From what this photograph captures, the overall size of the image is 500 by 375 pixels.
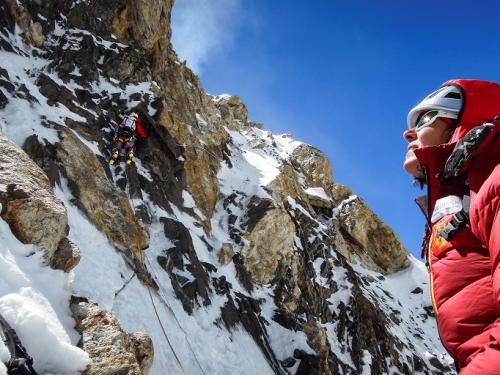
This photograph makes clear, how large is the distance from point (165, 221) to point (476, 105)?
15925mm

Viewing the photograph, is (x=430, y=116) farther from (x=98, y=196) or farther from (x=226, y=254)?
(x=226, y=254)

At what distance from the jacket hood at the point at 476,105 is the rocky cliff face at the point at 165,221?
428 cm

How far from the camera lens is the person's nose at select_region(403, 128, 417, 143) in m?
3.08

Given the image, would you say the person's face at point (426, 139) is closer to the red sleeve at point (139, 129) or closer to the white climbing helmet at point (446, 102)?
the white climbing helmet at point (446, 102)

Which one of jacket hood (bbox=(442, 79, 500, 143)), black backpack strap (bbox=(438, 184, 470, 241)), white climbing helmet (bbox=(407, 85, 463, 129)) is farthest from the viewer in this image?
white climbing helmet (bbox=(407, 85, 463, 129))

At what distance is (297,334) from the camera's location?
63.8 feet

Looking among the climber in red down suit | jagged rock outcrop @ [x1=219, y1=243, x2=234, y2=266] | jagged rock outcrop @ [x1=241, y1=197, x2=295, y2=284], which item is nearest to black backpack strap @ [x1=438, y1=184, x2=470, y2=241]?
the climber in red down suit

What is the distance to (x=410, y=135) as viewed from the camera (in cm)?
310

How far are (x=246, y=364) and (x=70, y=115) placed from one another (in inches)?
523

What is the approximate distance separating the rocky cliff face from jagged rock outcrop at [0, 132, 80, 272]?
24 millimetres

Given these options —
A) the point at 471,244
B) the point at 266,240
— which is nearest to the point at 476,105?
the point at 471,244

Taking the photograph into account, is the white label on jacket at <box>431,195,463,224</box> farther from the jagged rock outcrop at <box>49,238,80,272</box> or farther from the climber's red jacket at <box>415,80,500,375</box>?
the jagged rock outcrop at <box>49,238,80,272</box>

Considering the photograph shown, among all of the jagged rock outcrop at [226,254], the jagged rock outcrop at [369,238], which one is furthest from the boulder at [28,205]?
the jagged rock outcrop at [369,238]

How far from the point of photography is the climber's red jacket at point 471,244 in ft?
5.82
